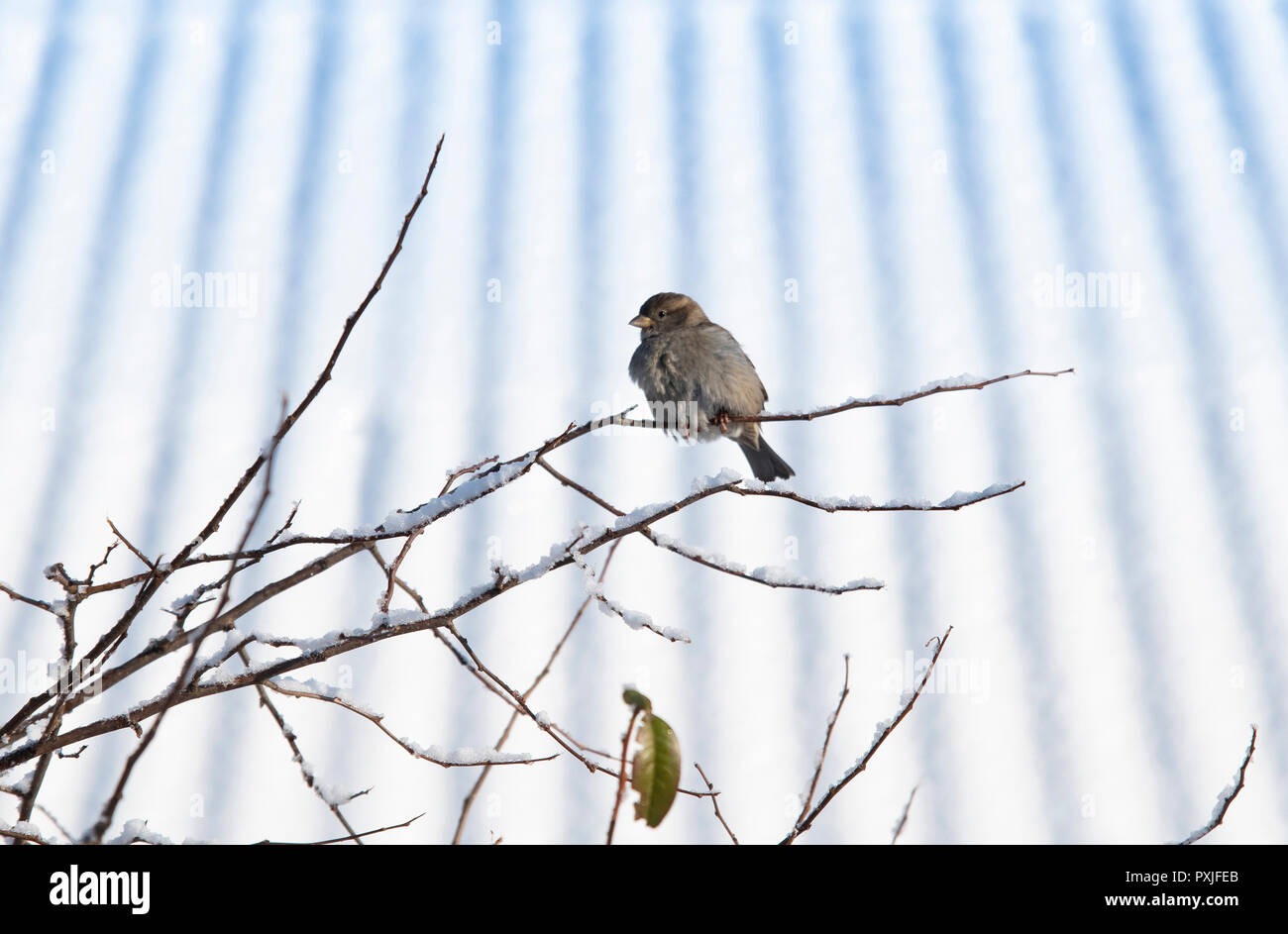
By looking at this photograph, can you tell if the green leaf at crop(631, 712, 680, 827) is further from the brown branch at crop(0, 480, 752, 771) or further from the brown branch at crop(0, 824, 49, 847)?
the brown branch at crop(0, 824, 49, 847)

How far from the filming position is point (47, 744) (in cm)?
89

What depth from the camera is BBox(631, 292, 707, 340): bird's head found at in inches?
129

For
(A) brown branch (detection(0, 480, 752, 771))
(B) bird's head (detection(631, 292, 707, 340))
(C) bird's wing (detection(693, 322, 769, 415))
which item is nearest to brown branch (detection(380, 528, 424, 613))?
(A) brown branch (detection(0, 480, 752, 771))

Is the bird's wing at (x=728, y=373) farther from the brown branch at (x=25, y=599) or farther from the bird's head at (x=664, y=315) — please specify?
the brown branch at (x=25, y=599)

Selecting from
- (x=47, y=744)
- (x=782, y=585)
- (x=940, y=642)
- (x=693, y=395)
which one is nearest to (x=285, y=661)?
(x=47, y=744)

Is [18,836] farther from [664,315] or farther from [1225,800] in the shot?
[664,315]

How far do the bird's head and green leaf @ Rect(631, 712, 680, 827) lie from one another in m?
2.62

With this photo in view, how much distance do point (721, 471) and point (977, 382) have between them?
0.35 metres

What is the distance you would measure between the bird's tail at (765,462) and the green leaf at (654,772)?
2.37 meters

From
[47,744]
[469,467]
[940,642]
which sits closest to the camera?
[47,744]

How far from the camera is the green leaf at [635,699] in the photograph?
72 cm

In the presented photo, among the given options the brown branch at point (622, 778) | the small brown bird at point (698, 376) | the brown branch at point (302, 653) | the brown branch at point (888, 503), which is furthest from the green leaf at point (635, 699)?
the small brown bird at point (698, 376)

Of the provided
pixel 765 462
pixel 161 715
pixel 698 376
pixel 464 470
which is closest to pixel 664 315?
pixel 698 376
